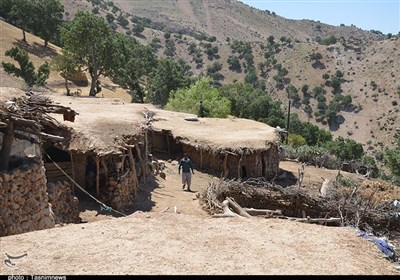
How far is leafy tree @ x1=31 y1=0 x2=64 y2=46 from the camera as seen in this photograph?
52.9 metres

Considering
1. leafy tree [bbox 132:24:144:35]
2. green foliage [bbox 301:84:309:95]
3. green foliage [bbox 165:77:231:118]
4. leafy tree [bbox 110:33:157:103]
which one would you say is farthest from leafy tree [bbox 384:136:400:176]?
leafy tree [bbox 132:24:144:35]

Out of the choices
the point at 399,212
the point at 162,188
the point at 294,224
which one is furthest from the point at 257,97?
the point at 294,224

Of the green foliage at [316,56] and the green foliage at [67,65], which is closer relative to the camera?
the green foliage at [67,65]

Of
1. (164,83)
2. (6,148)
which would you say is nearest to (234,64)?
(164,83)

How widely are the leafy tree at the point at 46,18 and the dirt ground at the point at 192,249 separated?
48.7 metres

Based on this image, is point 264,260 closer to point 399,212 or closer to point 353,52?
point 399,212

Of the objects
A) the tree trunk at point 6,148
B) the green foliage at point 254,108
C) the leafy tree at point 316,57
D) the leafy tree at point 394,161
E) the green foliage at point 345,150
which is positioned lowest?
the green foliage at point 345,150

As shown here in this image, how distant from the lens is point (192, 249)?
7.05 meters

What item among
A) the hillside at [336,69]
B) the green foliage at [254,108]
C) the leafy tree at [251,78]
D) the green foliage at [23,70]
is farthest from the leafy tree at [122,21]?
the green foliage at [23,70]

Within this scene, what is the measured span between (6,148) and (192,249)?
467cm

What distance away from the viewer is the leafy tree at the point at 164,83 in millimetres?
44281

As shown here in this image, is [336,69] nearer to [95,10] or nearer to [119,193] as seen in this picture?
[95,10]

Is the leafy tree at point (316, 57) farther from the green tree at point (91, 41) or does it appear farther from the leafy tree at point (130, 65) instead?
the green tree at point (91, 41)

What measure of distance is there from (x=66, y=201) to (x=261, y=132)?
1365 centimetres
